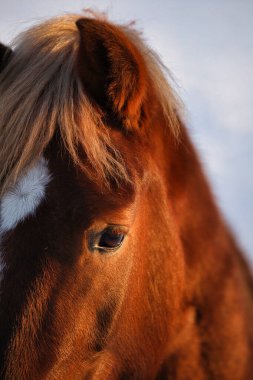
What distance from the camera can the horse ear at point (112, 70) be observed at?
2.17 metres

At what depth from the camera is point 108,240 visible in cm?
217

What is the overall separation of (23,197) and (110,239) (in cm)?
41

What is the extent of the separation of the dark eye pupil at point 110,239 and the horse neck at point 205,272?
0.57 m

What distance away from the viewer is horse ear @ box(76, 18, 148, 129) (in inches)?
85.4

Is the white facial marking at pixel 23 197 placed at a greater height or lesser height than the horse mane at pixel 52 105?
lesser

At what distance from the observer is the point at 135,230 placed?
2.38m

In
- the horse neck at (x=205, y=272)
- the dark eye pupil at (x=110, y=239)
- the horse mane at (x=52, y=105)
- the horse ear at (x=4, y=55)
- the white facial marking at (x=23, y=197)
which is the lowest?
the horse neck at (x=205, y=272)

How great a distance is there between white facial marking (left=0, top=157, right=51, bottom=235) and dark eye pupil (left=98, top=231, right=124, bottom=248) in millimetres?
311

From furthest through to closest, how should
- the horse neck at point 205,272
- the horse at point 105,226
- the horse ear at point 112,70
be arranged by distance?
the horse neck at point 205,272 → the horse ear at point 112,70 → the horse at point 105,226

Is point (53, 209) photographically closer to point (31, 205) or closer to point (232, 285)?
point (31, 205)

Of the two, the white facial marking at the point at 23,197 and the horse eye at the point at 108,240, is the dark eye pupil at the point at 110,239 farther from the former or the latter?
the white facial marking at the point at 23,197

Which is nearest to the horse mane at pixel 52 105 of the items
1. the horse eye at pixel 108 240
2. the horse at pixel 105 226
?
the horse at pixel 105 226

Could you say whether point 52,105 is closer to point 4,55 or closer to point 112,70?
point 112,70

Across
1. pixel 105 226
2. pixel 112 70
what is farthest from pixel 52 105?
pixel 105 226
